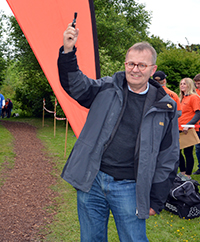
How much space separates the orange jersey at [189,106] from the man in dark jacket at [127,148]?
398cm

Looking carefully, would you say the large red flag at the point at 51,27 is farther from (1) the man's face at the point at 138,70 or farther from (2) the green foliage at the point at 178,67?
(2) the green foliage at the point at 178,67

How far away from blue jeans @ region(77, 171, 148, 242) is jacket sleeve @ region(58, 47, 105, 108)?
0.58 m

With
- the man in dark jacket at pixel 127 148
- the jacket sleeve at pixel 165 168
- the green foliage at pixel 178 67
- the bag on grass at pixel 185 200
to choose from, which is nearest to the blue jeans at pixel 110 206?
the man in dark jacket at pixel 127 148

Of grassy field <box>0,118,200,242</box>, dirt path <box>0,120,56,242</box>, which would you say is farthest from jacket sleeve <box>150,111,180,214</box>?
dirt path <box>0,120,56,242</box>

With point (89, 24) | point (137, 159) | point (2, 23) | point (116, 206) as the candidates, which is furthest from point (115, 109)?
point (2, 23)

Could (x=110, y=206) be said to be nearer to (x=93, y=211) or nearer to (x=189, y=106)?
(x=93, y=211)

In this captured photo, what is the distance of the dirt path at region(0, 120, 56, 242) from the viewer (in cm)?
416

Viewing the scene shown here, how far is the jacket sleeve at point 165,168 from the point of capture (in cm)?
211

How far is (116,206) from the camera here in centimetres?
210

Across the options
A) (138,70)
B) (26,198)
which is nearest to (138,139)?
(138,70)

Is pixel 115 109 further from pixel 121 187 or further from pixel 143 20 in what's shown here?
pixel 143 20

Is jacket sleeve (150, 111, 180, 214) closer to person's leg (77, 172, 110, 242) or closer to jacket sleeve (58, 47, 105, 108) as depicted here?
person's leg (77, 172, 110, 242)

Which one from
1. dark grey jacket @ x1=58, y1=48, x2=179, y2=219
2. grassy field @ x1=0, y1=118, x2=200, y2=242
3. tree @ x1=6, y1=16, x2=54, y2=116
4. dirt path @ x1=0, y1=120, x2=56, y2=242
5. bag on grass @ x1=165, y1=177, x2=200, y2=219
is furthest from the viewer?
tree @ x1=6, y1=16, x2=54, y2=116

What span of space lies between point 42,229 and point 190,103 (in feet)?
12.4
